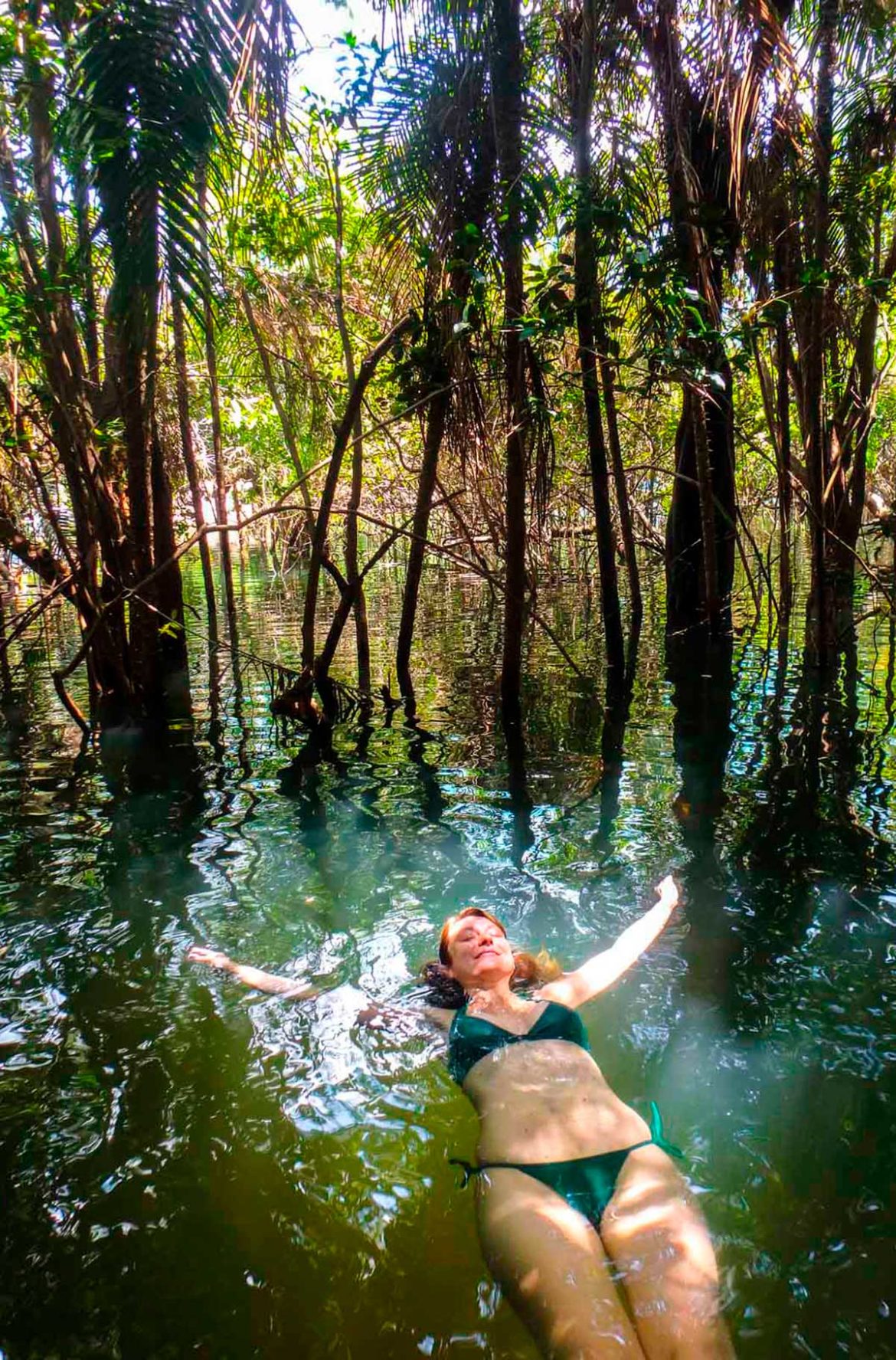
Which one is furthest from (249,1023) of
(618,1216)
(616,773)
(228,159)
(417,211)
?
→ (417,211)

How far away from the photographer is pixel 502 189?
6895 mm

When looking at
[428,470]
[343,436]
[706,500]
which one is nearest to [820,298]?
[706,500]

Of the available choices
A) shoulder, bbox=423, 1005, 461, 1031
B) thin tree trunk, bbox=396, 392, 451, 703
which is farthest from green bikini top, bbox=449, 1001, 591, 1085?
thin tree trunk, bbox=396, 392, 451, 703

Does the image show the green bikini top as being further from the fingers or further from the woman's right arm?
the fingers

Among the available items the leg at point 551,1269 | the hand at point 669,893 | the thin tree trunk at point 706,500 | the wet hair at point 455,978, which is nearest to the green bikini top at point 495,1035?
the wet hair at point 455,978

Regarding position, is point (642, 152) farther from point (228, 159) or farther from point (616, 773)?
point (616, 773)

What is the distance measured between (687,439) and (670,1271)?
37.6 ft

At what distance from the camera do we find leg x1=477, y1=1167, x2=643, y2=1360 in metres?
1.93

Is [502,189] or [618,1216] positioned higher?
[502,189]

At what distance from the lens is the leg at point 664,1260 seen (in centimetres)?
195

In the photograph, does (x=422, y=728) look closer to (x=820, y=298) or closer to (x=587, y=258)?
(x=587, y=258)

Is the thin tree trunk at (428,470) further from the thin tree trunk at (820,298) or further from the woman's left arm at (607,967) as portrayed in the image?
the woman's left arm at (607,967)

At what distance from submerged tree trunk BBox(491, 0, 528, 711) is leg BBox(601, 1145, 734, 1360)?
5.72m

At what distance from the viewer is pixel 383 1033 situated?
11.4 feet
